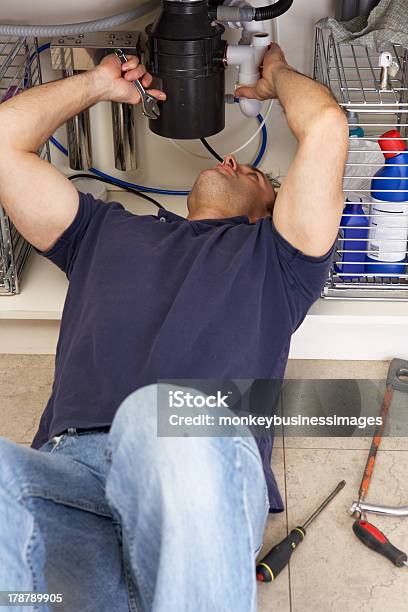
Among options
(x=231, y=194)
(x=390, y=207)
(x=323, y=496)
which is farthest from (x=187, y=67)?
(x=323, y=496)

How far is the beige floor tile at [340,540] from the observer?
1442 mm

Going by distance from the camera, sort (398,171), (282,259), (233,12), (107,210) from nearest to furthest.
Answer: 1. (282,259)
2. (107,210)
3. (233,12)
4. (398,171)

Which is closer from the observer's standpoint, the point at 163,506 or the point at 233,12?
the point at 163,506

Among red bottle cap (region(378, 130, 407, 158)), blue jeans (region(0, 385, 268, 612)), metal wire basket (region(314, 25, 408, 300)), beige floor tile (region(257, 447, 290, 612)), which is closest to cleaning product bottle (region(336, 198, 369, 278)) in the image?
metal wire basket (region(314, 25, 408, 300))

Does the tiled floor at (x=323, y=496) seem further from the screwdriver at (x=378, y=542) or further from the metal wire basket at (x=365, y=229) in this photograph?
the metal wire basket at (x=365, y=229)

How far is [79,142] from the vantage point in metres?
2.20

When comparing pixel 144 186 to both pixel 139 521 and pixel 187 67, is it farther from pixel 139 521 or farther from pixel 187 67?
pixel 139 521

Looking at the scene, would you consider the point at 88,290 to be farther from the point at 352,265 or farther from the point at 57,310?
the point at 352,265

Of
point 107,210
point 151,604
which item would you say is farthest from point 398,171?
point 151,604

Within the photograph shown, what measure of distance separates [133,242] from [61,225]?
129 millimetres

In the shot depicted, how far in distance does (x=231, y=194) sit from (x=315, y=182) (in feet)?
0.92

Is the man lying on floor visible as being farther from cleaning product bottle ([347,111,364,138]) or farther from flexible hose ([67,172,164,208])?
flexible hose ([67,172,164,208])

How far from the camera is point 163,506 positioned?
3.30ft
